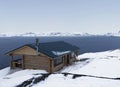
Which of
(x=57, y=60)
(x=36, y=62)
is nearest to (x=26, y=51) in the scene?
(x=36, y=62)

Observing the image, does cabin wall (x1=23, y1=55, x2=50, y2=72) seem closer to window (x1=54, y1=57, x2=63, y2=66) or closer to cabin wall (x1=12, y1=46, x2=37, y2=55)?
cabin wall (x1=12, y1=46, x2=37, y2=55)

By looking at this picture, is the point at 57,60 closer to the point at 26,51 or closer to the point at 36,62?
the point at 36,62

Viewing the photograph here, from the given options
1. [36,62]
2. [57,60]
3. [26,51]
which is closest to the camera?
[36,62]

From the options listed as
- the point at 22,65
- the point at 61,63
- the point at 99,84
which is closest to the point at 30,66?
the point at 22,65

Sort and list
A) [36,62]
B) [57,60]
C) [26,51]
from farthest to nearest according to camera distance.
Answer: [57,60] < [26,51] < [36,62]

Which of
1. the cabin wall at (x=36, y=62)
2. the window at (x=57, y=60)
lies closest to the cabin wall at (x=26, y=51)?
the cabin wall at (x=36, y=62)

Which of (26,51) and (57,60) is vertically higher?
(26,51)

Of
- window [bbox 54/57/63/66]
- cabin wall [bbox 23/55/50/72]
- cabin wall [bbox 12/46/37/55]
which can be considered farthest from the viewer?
window [bbox 54/57/63/66]


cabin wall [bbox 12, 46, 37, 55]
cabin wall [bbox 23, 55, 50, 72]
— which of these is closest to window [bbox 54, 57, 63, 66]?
cabin wall [bbox 23, 55, 50, 72]

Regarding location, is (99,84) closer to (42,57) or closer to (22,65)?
(42,57)
